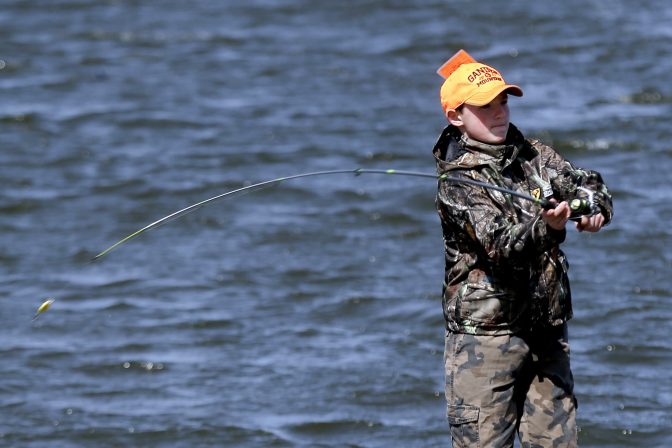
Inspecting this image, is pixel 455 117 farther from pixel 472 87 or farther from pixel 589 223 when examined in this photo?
pixel 589 223

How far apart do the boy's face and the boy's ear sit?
2 centimetres

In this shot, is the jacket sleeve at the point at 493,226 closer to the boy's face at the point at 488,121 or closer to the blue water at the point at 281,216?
the boy's face at the point at 488,121

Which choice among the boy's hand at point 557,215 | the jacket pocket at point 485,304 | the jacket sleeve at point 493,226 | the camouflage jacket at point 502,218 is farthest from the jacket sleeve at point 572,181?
the jacket pocket at point 485,304

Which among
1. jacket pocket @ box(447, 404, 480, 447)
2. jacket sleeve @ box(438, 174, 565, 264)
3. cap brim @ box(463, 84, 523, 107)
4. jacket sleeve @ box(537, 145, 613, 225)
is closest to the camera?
jacket sleeve @ box(438, 174, 565, 264)

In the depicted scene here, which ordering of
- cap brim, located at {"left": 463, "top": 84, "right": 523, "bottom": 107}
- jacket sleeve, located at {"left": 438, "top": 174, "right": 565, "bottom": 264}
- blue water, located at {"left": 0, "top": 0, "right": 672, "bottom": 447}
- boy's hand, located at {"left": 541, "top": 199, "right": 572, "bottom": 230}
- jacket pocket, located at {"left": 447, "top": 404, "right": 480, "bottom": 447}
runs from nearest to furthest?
boy's hand, located at {"left": 541, "top": 199, "right": 572, "bottom": 230}, jacket sleeve, located at {"left": 438, "top": 174, "right": 565, "bottom": 264}, cap brim, located at {"left": 463, "top": 84, "right": 523, "bottom": 107}, jacket pocket, located at {"left": 447, "top": 404, "right": 480, "bottom": 447}, blue water, located at {"left": 0, "top": 0, "right": 672, "bottom": 447}

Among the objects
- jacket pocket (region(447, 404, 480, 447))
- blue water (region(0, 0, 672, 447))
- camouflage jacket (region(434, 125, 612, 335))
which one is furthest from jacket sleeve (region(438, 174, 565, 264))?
blue water (region(0, 0, 672, 447))

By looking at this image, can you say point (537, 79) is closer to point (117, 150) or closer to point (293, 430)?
point (117, 150)

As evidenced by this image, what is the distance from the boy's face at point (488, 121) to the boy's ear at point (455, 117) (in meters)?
0.02

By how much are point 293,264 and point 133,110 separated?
176 inches

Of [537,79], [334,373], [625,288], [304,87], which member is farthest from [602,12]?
[334,373]

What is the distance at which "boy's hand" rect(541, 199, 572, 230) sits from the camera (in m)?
3.83

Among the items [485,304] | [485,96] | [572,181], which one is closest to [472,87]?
[485,96]

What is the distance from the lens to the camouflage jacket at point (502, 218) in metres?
4.21

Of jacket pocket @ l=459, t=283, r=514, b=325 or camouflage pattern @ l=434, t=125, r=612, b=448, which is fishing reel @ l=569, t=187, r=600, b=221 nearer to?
camouflage pattern @ l=434, t=125, r=612, b=448
